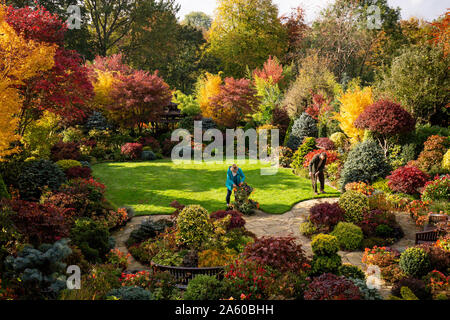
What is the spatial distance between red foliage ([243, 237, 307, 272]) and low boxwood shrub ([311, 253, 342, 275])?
7.8 inches

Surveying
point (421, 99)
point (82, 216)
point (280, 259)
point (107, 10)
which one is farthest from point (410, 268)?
point (107, 10)

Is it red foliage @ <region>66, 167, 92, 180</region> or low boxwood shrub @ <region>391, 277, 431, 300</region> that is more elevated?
red foliage @ <region>66, 167, 92, 180</region>

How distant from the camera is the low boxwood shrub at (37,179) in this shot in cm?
966

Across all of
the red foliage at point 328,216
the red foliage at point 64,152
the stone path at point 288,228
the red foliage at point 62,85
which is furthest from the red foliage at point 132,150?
the red foliage at point 328,216

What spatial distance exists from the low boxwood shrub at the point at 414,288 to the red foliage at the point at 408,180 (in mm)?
5230

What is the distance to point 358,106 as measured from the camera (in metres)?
14.7

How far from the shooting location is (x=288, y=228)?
30.6 ft

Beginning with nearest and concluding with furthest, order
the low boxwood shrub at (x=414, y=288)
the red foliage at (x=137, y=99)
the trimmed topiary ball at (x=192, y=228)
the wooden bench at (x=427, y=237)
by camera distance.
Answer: the low boxwood shrub at (x=414, y=288), the trimmed topiary ball at (x=192, y=228), the wooden bench at (x=427, y=237), the red foliage at (x=137, y=99)

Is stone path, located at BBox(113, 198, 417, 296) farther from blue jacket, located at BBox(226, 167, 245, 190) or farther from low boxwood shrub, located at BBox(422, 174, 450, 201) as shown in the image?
blue jacket, located at BBox(226, 167, 245, 190)

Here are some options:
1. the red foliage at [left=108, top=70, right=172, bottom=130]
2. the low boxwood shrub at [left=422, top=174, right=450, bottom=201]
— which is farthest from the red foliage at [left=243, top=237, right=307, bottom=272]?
the red foliage at [left=108, top=70, right=172, bottom=130]

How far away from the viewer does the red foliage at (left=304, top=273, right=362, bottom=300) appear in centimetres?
505

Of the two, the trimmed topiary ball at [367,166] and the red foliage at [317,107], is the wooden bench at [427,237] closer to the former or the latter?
the trimmed topiary ball at [367,166]

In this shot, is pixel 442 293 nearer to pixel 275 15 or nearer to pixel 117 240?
pixel 117 240
